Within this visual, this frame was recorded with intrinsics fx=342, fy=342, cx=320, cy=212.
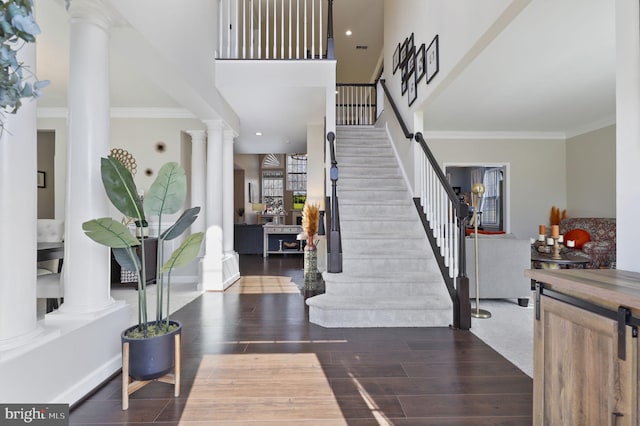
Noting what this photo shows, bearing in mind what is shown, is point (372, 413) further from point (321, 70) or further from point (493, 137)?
point (493, 137)

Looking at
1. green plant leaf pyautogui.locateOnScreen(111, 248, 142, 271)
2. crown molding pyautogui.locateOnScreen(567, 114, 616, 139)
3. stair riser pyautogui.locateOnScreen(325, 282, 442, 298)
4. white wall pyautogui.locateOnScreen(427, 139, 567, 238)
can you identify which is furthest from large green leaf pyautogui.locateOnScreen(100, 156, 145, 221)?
crown molding pyautogui.locateOnScreen(567, 114, 616, 139)

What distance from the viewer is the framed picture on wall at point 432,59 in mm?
3627

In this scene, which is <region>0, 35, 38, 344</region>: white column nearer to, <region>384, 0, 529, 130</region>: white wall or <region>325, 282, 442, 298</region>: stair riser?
<region>325, 282, 442, 298</region>: stair riser

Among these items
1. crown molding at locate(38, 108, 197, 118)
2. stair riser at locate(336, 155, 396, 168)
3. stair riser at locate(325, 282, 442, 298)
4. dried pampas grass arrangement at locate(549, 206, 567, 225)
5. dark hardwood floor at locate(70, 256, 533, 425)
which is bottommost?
dark hardwood floor at locate(70, 256, 533, 425)

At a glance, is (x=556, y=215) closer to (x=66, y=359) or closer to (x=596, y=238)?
(x=596, y=238)

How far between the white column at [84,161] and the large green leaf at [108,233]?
1.23ft

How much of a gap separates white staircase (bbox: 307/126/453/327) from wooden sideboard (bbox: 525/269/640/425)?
1.81 m

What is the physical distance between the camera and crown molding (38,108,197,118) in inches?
206

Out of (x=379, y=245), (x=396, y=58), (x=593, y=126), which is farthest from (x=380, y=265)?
(x=593, y=126)

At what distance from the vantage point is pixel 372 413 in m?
1.81

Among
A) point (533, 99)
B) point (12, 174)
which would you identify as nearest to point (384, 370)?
point (12, 174)

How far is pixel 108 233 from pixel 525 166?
24.4ft

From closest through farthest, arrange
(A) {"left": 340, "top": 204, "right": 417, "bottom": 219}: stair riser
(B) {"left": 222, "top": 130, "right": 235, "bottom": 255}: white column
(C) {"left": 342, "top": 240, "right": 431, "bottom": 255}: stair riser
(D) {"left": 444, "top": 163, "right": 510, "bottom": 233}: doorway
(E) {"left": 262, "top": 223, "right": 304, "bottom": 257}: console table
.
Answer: (C) {"left": 342, "top": 240, "right": 431, "bottom": 255}: stair riser, (A) {"left": 340, "top": 204, "right": 417, "bottom": 219}: stair riser, (B) {"left": 222, "top": 130, "right": 235, "bottom": 255}: white column, (E) {"left": 262, "top": 223, "right": 304, "bottom": 257}: console table, (D) {"left": 444, "top": 163, "right": 510, "bottom": 233}: doorway

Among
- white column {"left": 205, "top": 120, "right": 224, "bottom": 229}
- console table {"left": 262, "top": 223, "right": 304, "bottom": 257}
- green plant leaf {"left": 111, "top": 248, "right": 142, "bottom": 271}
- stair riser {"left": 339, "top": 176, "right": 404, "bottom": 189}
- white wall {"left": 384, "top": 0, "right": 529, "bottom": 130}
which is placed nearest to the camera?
green plant leaf {"left": 111, "top": 248, "right": 142, "bottom": 271}
